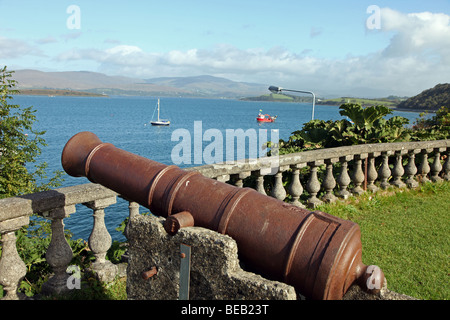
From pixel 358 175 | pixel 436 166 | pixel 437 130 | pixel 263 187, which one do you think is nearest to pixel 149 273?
pixel 263 187

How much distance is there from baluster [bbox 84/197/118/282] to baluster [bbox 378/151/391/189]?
5288 millimetres

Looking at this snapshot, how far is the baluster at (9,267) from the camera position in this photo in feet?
11.4

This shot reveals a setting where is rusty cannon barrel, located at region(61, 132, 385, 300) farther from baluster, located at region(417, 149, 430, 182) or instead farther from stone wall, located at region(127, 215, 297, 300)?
baluster, located at region(417, 149, 430, 182)

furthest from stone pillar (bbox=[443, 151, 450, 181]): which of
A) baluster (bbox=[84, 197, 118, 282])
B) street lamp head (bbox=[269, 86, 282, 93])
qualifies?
street lamp head (bbox=[269, 86, 282, 93])

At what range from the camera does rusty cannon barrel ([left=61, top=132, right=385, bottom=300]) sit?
237cm

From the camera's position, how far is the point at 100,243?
4.07 metres

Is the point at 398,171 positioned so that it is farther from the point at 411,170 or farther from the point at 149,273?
the point at 149,273

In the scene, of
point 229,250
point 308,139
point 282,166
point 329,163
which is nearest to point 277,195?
point 282,166

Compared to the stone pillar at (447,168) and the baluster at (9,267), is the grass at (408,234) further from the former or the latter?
the baluster at (9,267)

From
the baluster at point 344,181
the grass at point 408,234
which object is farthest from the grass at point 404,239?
the baluster at point 344,181

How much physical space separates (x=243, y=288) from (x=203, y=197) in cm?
72

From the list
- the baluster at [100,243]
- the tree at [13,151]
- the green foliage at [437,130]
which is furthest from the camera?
the green foliage at [437,130]

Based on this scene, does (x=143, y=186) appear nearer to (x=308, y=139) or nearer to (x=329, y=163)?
(x=329, y=163)

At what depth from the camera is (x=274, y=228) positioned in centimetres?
258
